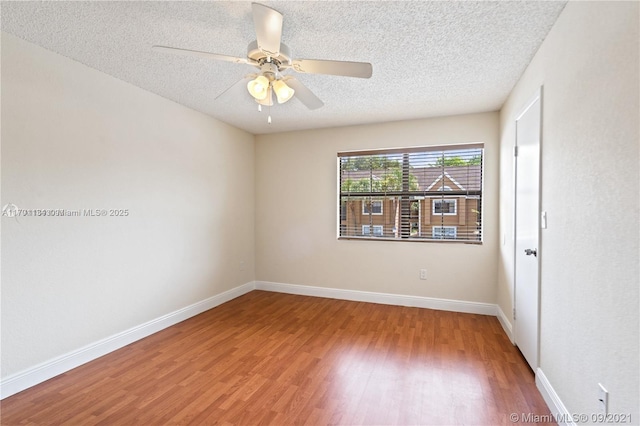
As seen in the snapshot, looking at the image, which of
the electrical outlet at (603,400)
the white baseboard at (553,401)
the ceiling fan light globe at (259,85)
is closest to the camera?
the electrical outlet at (603,400)

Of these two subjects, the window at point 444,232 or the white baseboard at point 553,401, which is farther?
the window at point 444,232

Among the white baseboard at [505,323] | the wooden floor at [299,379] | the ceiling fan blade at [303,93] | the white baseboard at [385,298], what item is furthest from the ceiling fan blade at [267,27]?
the white baseboard at [385,298]

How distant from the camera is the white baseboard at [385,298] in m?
3.69

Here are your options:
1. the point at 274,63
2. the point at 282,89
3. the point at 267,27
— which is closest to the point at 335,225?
the point at 282,89

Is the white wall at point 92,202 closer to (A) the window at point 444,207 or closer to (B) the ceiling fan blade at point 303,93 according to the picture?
(B) the ceiling fan blade at point 303,93

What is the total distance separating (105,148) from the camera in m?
2.67

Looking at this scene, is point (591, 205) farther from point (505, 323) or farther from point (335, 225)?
point (335, 225)

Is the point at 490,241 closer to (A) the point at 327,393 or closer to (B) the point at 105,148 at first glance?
(A) the point at 327,393

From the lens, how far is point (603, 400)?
53.4 inches

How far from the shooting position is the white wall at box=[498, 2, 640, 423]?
1.20 m

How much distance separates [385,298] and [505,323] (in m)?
1.41

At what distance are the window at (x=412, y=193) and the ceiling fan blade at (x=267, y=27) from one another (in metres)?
2.62

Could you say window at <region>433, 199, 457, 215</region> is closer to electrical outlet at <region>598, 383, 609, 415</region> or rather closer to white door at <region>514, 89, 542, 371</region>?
white door at <region>514, 89, 542, 371</region>

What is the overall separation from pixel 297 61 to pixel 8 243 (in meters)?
2.34
